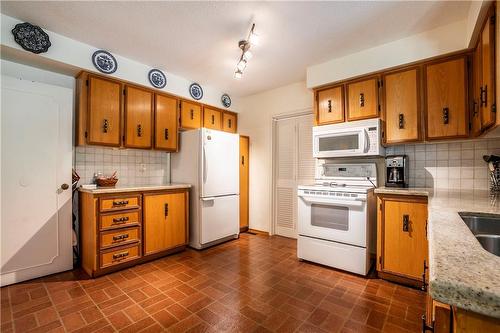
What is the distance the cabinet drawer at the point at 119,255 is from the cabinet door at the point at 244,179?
1.86m

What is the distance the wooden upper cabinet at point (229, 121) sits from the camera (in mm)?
4238

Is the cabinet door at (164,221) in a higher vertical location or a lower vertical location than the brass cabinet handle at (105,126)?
lower

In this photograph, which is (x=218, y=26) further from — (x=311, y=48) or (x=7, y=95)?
(x=7, y=95)

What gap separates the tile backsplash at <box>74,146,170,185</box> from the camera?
2882 millimetres

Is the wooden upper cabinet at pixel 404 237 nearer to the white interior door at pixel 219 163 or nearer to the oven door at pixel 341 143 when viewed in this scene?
the oven door at pixel 341 143

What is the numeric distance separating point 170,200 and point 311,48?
255 cm

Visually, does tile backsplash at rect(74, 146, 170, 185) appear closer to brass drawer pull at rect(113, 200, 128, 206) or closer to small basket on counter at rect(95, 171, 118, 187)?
small basket on counter at rect(95, 171, 118, 187)

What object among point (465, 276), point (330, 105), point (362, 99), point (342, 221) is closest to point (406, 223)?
point (342, 221)

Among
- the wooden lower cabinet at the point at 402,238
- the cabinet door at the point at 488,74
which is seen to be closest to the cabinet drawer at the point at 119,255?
the wooden lower cabinet at the point at 402,238

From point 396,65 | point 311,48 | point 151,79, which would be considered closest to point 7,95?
point 151,79

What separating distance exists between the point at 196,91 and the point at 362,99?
2459 millimetres

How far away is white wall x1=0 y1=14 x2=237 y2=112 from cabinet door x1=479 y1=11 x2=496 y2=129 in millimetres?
3328

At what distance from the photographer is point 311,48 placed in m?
2.68

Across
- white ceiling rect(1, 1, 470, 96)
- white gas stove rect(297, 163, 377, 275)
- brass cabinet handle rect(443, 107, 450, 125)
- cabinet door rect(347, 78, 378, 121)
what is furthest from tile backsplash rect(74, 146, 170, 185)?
brass cabinet handle rect(443, 107, 450, 125)
